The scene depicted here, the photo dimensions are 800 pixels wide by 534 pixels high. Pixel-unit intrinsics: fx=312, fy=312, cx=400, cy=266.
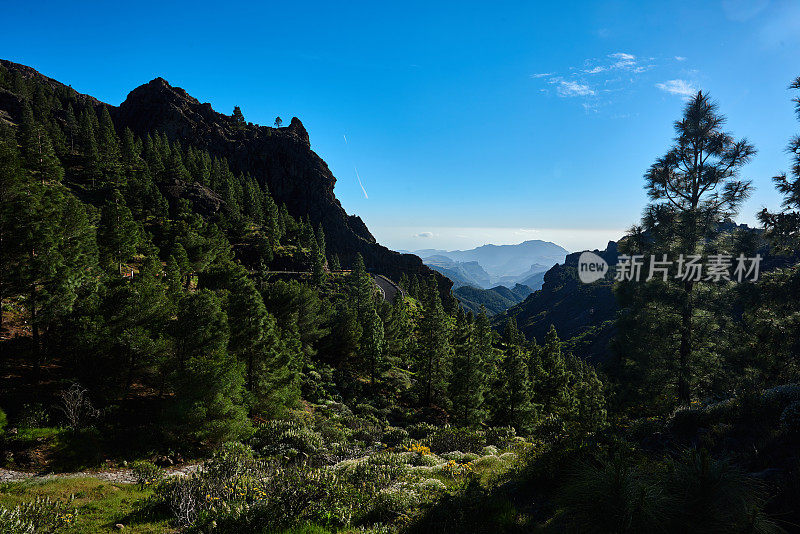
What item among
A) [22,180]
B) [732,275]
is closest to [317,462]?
[732,275]

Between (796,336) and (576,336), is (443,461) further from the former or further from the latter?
(576,336)

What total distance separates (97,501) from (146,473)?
3.11 metres

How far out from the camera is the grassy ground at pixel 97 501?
8.92 meters

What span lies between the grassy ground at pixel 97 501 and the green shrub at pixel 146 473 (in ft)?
1.53

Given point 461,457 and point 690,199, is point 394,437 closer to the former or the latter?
point 461,457

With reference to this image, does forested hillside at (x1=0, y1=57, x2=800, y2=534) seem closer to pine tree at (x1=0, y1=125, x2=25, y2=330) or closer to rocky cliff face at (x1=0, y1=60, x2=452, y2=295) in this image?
pine tree at (x1=0, y1=125, x2=25, y2=330)

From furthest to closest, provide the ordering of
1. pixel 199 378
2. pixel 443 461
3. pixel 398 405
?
pixel 398 405 < pixel 199 378 < pixel 443 461

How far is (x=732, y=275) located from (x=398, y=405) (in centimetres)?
2975

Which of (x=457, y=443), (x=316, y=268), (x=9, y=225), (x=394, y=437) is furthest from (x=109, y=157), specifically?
(x=457, y=443)

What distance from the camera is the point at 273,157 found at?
150 meters

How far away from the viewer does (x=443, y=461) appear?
14742 millimetres

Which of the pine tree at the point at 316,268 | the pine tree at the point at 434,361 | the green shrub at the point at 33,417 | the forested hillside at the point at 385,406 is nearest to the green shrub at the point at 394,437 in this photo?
the forested hillside at the point at 385,406

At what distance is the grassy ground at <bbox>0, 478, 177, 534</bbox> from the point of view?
→ 892 centimetres

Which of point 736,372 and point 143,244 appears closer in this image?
point 736,372
